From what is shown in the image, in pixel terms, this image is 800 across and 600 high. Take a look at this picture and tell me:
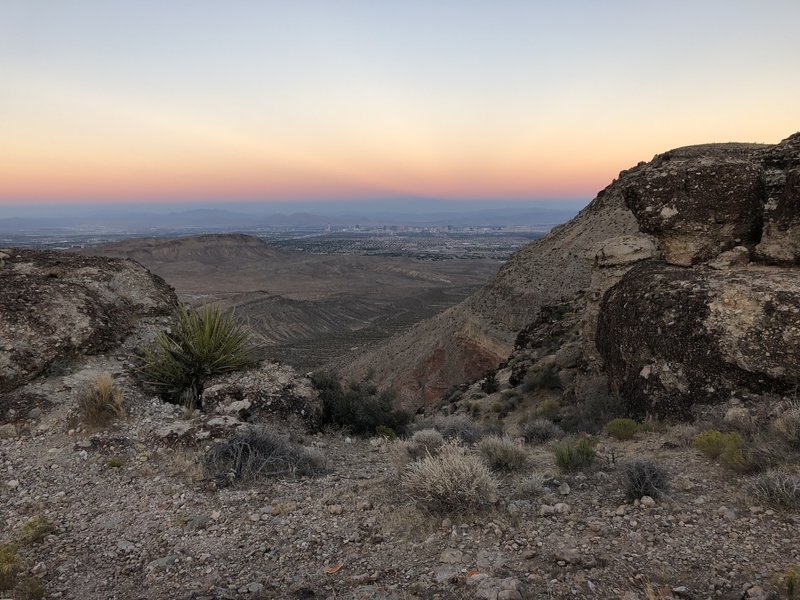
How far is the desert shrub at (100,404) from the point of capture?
6.07 metres

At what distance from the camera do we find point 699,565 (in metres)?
3.21

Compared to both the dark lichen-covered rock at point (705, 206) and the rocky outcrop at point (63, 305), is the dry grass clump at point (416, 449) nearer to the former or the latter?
the rocky outcrop at point (63, 305)

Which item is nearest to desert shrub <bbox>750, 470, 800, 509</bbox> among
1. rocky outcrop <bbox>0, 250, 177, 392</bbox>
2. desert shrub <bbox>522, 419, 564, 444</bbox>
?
desert shrub <bbox>522, 419, 564, 444</bbox>

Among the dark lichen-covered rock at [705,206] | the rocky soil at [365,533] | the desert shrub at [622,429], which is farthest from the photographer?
the dark lichen-covered rock at [705,206]

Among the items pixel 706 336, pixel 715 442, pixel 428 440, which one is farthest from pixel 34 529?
pixel 706 336

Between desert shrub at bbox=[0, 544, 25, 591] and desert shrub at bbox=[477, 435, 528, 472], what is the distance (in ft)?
13.6

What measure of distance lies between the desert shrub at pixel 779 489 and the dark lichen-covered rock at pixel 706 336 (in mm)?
2554

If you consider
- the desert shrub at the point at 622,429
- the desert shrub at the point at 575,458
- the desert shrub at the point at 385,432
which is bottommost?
the desert shrub at the point at 385,432

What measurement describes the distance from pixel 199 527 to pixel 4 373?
4326mm

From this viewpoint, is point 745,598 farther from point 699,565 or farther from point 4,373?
point 4,373

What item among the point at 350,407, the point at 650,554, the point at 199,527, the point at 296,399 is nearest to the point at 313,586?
the point at 199,527

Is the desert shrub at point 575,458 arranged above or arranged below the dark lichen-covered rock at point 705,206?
below

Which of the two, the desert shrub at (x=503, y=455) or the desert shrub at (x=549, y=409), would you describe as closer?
the desert shrub at (x=503, y=455)

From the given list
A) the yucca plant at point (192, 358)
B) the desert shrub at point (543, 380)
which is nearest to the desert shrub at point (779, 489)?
the yucca plant at point (192, 358)
